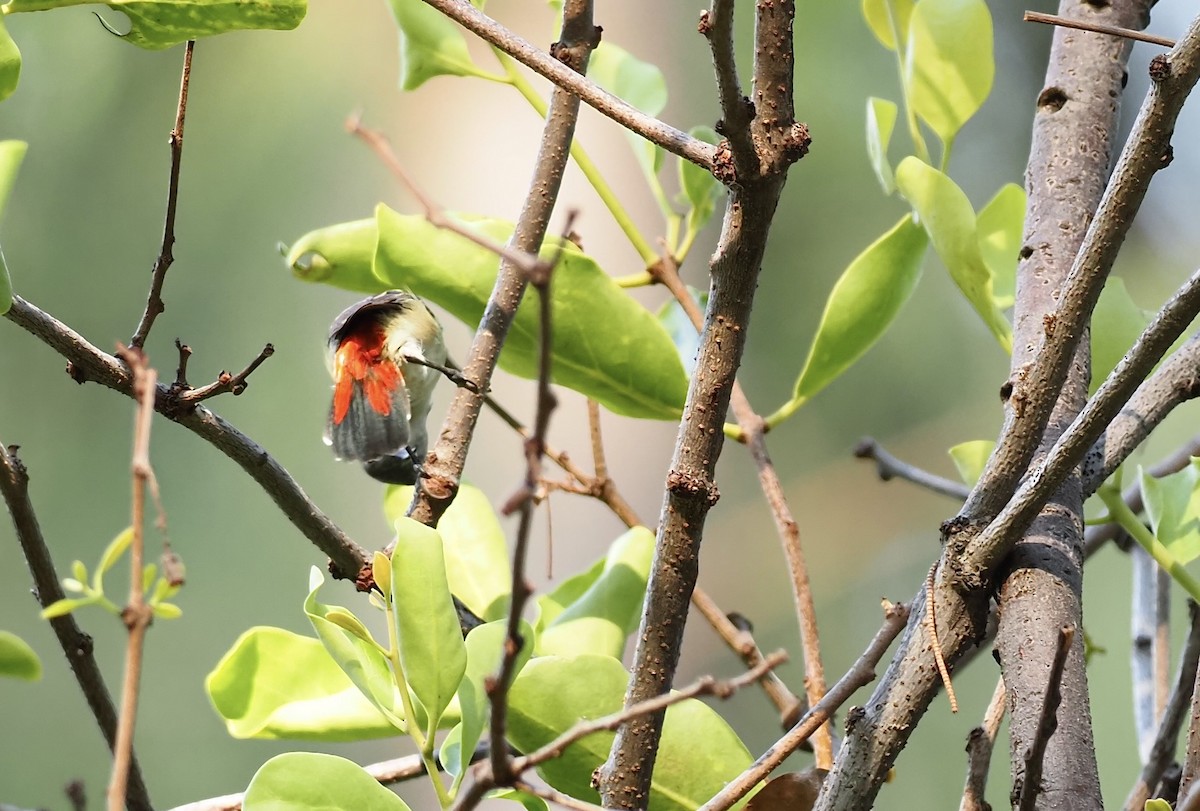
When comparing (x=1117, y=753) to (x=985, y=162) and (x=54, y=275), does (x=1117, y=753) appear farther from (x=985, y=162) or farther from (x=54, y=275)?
(x=54, y=275)

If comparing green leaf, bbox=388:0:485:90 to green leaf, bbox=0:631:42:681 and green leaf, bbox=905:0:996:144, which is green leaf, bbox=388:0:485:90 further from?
green leaf, bbox=0:631:42:681

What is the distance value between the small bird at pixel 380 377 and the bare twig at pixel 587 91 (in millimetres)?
538

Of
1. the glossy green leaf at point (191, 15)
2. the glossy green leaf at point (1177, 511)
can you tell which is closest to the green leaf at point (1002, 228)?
the glossy green leaf at point (1177, 511)

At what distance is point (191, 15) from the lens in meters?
0.47

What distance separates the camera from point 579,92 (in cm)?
41

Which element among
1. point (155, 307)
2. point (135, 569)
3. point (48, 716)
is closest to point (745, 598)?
point (48, 716)

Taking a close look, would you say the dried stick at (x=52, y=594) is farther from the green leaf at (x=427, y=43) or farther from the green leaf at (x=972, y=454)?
the green leaf at (x=972, y=454)

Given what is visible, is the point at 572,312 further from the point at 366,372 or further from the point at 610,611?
the point at 366,372

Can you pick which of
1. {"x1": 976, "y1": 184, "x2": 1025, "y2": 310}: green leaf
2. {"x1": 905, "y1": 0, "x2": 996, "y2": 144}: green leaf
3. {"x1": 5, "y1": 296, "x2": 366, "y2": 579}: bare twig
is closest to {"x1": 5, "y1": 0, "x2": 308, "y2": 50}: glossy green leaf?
{"x1": 5, "y1": 296, "x2": 366, "y2": 579}: bare twig

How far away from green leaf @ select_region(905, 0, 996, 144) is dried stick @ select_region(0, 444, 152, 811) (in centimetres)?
50

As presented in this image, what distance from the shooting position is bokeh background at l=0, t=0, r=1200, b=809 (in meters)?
2.46

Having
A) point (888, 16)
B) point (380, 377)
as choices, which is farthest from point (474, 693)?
point (380, 377)

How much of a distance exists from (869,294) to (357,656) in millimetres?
352

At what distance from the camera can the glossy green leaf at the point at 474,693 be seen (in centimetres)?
43
